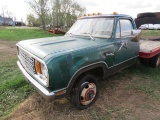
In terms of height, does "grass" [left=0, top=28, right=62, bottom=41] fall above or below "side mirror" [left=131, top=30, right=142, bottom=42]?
below

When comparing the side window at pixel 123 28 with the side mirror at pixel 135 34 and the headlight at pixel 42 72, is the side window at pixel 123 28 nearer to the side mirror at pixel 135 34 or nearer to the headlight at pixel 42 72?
the side mirror at pixel 135 34

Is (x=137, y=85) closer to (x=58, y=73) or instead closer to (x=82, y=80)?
(x=82, y=80)

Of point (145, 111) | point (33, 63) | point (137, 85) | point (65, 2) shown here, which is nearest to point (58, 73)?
point (33, 63)

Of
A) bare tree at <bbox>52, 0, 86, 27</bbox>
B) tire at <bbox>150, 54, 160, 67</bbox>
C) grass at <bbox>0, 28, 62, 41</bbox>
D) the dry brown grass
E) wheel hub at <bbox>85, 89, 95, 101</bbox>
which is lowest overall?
the dry brown grass

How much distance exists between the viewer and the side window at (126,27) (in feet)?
13.5

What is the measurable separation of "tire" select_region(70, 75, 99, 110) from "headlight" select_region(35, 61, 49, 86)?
2.12 feet

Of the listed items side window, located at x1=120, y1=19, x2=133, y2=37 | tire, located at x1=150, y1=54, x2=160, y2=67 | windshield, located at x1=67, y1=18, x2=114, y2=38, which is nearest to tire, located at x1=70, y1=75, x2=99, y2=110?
windshield, located at x1=67, y1=18, x2=114, y2=38

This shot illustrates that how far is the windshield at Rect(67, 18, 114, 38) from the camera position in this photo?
151 inches

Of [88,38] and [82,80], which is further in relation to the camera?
[88,38]

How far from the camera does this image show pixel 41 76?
2854 mm

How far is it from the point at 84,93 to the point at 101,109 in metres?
0.50

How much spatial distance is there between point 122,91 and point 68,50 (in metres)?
1.96

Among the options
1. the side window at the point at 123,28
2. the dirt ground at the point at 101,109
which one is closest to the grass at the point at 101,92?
the dirt ground at the point at 101,109

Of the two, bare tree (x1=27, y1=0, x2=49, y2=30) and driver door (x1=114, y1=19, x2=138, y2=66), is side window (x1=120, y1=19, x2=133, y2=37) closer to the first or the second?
driver door (x1=114, y1=19, x2=138, y2=66)
